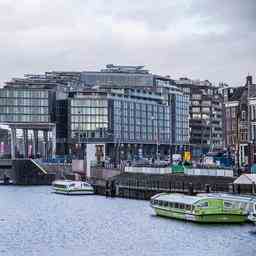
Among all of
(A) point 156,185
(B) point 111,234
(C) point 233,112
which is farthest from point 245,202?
(C) point 233,112

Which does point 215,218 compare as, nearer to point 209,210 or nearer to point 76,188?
point 209,210

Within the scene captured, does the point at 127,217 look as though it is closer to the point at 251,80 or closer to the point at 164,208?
the point at 164,208

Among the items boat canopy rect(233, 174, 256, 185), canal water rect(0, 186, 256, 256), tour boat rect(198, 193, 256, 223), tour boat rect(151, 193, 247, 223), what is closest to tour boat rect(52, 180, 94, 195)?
canal water rect(0, 186, 256, 256)

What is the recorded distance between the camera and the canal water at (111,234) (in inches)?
2702

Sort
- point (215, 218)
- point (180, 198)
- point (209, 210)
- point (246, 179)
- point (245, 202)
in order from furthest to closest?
point (246, 179)
point (180, 198)
point (209, 210)
point (215, 218)
point (245, 202)

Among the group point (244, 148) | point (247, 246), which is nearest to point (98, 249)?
point (247, 246)

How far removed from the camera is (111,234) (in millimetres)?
79500

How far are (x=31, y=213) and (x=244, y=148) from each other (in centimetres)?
4810

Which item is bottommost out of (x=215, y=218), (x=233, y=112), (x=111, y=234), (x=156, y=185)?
(x=111, y=234)

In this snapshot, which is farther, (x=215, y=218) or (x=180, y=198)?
(x=180, y=198)

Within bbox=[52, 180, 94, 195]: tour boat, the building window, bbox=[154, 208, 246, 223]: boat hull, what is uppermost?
the building window

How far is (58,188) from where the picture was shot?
151 metres

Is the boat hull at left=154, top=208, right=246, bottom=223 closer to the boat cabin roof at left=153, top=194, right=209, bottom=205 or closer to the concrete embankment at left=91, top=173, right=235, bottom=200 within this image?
the boat cabin roof at left=153, top=194, right=209, bottom=205

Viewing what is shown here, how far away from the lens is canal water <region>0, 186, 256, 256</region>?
68.6 m
